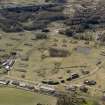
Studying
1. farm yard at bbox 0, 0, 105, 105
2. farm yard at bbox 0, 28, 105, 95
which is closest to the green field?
farm yard at bbox 0, 0, 105, 105

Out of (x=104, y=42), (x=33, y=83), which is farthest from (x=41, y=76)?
(x=104, y=42)

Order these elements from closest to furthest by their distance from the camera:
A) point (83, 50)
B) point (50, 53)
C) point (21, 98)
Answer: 1. point (21, 98)
2. point (50, 53)
3. point (83, 50)

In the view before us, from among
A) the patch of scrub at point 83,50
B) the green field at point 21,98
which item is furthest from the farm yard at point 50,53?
the patch of scrub at point 83,50

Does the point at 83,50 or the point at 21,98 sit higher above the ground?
the point at 83,50

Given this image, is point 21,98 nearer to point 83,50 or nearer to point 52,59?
point 52,59

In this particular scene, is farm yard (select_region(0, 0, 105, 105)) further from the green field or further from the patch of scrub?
the patch of scrub

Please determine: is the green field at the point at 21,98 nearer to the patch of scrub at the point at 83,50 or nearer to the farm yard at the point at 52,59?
the farm yard at the point at 52,59

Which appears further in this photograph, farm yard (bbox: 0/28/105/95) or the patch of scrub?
the patch of scrub

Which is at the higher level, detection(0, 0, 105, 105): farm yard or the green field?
detection(0, 0, 105, 105): farm yard

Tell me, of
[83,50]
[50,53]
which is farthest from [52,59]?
[83,50]
